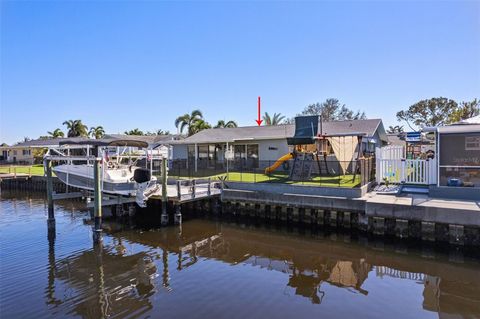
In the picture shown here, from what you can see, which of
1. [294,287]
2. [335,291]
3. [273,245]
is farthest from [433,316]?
[273,245]

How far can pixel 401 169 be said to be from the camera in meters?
14.6

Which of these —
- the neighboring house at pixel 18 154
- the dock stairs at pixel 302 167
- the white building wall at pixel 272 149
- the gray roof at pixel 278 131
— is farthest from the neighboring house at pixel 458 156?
the neighboring house at pixel 18 154

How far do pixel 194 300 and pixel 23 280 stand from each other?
15.7 ft

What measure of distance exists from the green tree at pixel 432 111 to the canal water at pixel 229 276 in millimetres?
39749

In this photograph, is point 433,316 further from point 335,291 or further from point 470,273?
point 470,273

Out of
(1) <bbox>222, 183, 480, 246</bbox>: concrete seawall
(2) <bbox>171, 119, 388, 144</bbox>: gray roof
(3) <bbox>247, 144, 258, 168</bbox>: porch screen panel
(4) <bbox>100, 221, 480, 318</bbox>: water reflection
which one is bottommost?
(4) <bbox>100, 221, 480, 318</bbox>: water reflection

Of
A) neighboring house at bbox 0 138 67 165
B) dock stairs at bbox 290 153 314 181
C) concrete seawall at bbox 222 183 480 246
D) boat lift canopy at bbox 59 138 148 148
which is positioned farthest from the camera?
neighboring house at bbox 0 138 67 165

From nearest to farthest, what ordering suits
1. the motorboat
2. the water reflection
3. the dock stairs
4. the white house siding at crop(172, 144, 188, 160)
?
the water reflection < the motorboat < the dock stairs < the white house siding at crop(172, 144, 188, 160)

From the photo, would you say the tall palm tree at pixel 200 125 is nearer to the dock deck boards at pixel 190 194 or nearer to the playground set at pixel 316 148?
the playground set at pixel 316 148

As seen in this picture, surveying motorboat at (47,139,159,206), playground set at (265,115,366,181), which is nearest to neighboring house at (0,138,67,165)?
motorboat at (47,139,159,206)

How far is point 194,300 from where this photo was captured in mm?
7270

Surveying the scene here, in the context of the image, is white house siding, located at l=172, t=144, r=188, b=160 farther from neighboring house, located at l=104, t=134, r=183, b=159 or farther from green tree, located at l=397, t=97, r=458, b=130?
green tree, located at l=397, t=97, r=458, b=130

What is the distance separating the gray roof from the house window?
7.64 metres

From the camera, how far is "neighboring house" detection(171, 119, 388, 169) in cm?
2273
